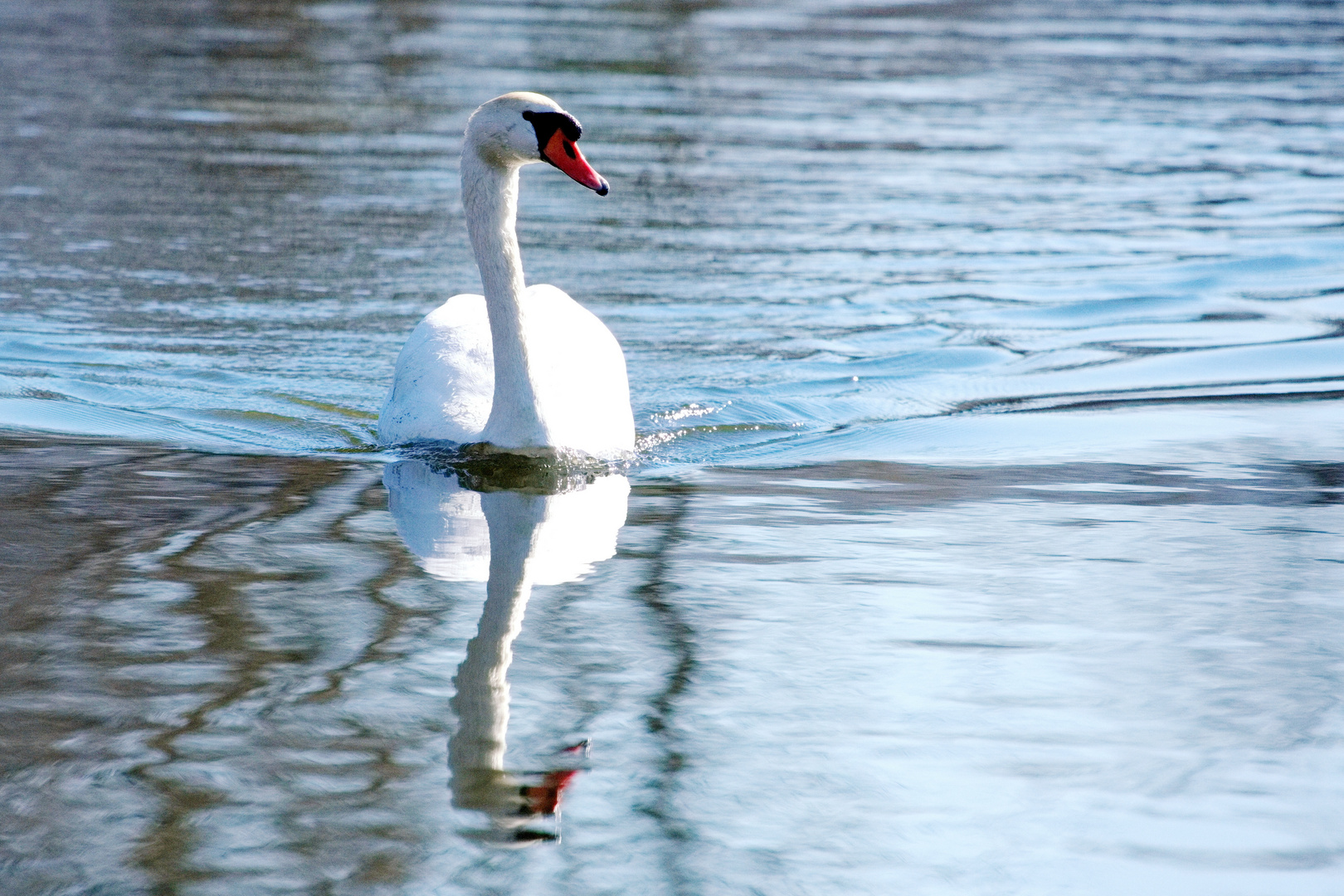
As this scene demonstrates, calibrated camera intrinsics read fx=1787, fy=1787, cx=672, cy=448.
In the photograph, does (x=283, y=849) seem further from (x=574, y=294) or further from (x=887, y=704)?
(x=574, y=294)

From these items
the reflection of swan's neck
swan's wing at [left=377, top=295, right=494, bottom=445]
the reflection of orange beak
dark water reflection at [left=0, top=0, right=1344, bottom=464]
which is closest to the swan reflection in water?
the reflection of swan's neck

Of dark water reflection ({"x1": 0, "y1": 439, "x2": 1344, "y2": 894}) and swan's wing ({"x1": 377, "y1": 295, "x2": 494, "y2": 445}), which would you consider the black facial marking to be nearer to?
swan's wing ({"x1": 377, "y1": 295, "x2": 494, "y2": 445})

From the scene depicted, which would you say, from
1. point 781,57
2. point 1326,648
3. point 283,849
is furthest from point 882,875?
point 781,57

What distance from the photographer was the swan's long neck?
266 inches

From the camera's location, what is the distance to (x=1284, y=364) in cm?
909

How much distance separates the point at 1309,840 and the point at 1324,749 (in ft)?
1.72

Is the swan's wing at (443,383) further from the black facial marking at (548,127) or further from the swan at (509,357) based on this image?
the black facial marking at (548,127)

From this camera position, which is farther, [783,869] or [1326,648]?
[1326,648]

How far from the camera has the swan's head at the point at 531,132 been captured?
6617mm

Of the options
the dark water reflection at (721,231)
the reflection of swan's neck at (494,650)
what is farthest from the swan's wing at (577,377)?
the reflection of swan's neck at (494,650)

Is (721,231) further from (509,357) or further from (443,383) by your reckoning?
(509,357)

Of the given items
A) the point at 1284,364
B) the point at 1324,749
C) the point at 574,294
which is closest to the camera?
the point at 1324,749

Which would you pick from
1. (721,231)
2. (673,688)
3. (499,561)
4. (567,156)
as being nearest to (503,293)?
(567,156)

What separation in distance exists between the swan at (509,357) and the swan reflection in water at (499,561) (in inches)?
7.3
